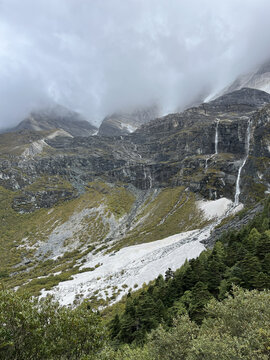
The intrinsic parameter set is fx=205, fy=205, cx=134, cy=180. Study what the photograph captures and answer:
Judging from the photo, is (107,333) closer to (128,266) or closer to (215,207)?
(128,266)

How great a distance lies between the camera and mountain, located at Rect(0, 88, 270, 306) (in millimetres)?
67312

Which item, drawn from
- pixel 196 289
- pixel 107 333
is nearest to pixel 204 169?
pixel 196 289

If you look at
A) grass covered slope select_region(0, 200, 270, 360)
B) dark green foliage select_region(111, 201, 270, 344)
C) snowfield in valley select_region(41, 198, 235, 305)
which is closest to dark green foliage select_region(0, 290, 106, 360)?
grass covered slope select_region(0, 200, 270, 360)

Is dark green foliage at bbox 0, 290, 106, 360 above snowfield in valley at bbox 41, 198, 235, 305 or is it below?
above

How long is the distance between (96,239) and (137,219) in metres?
28.2

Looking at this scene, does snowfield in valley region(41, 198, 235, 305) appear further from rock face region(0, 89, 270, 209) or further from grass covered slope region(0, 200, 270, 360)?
rock face region(0, 89, 270, 209)

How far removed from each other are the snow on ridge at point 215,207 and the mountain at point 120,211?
1.68 feet

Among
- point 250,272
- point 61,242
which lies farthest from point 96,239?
point 250,272

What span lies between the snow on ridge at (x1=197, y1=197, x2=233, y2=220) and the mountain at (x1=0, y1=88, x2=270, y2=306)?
512mm

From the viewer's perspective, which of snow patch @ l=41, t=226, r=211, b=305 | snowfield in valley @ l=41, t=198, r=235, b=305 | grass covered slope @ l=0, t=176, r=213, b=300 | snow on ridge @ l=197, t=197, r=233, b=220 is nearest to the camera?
snowfield in valley @ l=41, t=198, r=235, b=305

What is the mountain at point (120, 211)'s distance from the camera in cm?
6731

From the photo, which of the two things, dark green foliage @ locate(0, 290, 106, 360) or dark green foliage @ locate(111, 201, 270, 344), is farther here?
dark green foliage @ locate(111, 201, 270, 344)

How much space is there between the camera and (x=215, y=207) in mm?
109062

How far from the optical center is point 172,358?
1747cm
